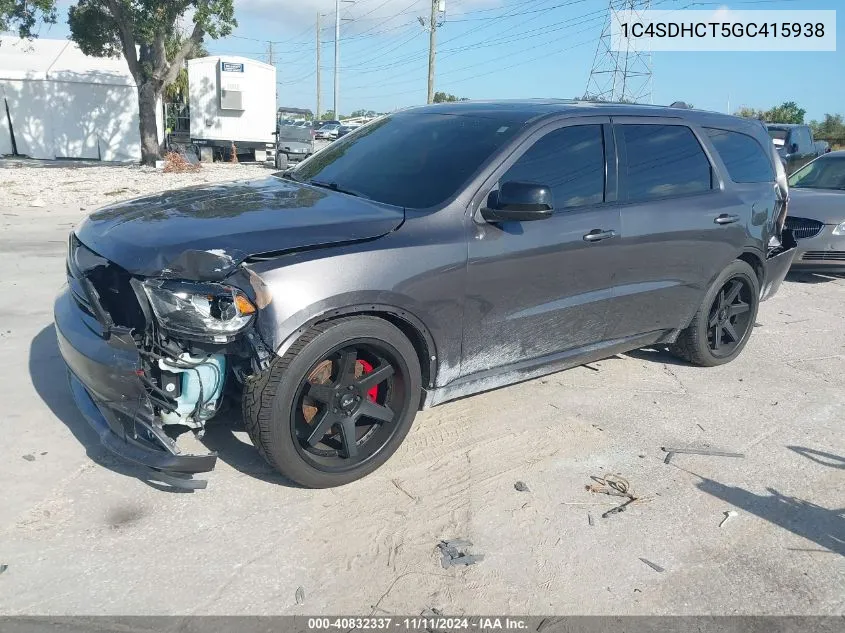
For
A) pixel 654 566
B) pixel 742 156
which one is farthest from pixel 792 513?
pixel 742 156

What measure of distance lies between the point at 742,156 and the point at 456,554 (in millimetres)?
3971

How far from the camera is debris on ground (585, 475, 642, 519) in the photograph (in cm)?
349

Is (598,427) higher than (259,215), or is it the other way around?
(259,215)

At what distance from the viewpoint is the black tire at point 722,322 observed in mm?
5207

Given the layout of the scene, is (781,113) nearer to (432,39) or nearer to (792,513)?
(432,39)

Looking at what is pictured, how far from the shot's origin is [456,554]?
9.89 feet

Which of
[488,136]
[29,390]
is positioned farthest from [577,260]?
[29,390]

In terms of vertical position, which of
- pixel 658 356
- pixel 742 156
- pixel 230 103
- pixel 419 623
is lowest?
pixel 419 623

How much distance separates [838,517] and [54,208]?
12.4 m

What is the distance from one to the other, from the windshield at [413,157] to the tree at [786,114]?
37557mm

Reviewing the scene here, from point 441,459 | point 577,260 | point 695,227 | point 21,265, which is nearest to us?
point 441,459

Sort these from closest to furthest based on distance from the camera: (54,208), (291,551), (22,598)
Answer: (22,598) < (291,551) < (54,208)

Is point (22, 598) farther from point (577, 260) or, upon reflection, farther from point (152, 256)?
point (577, 260)

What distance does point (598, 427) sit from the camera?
4.34 meters
